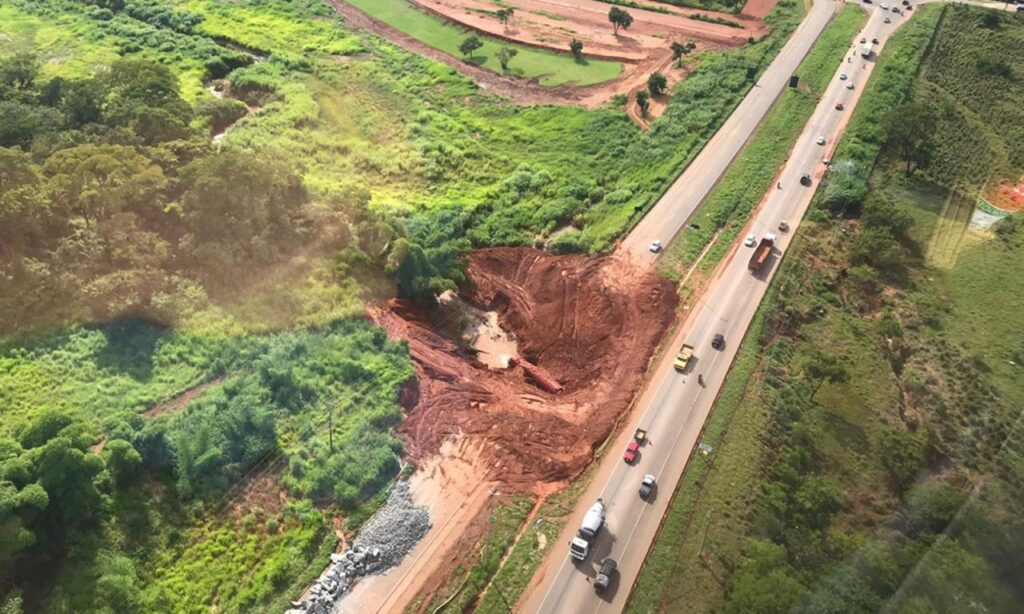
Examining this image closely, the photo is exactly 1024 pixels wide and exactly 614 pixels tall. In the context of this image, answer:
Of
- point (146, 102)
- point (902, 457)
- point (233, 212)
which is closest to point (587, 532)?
point (902, 457)

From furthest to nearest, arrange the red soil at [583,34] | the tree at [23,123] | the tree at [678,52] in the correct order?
the tree at [678,52], the red soil at [583,34], the tree at [23,123]

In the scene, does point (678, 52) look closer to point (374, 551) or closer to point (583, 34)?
point (583, 34)

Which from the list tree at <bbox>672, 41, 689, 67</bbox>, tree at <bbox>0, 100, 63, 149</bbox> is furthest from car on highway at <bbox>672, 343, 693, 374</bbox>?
tree at <bbox>0, 100, 63, 149</bbox>

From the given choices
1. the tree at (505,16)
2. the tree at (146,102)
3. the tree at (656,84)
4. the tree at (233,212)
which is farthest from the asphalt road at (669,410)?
the tree at (146,102)

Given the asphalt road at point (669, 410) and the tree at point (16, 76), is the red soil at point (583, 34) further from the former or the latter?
the tree at point (16, 76)

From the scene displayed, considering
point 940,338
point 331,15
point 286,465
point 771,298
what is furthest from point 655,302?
point 331,15

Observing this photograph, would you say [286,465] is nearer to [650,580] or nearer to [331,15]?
[650,580]

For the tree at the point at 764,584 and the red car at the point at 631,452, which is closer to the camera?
the tree at the point at 764,584
